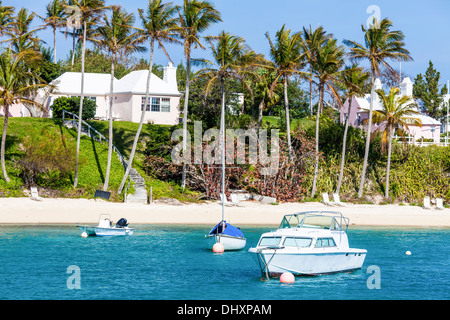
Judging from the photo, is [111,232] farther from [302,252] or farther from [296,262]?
[302,252]

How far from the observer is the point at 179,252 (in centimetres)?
3319

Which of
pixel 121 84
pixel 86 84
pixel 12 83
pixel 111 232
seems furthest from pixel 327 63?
pixel 86 84

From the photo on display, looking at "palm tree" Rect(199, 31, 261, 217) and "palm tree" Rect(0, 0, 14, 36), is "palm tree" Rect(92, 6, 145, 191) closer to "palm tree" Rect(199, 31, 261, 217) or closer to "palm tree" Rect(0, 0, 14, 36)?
"palm tree" Rect(199, 31, 261, 217)

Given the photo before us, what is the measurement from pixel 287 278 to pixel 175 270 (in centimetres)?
584

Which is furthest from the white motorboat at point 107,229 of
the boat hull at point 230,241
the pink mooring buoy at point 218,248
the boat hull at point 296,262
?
the boat hull at point 296,262

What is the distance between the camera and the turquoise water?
24172mm

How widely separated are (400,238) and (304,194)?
13423 millimetres

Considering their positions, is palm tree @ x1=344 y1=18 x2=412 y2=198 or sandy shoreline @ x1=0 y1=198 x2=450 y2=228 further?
palm tree @ x1=344 y1=18 x2=412 y2=198

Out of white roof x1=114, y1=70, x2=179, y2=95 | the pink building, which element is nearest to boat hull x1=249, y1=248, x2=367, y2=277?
the pink building

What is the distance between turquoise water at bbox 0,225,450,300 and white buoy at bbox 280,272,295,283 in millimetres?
237

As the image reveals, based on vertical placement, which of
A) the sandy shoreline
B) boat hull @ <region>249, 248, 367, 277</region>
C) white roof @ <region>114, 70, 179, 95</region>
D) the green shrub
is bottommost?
boat hull @ <region>249, 248, 367, 277</region>

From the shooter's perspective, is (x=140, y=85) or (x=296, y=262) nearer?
(x=296, y=262)

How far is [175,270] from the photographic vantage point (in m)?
28.5
